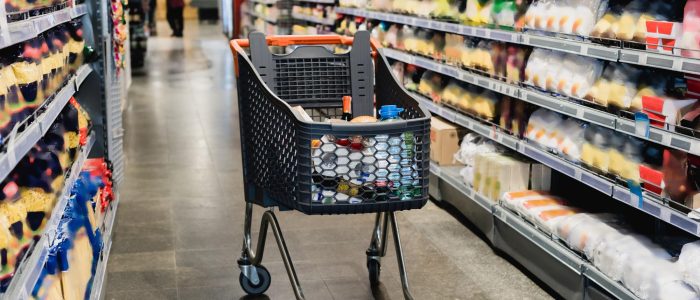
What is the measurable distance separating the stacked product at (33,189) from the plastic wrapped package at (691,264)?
7.02ft

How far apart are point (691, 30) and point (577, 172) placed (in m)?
0.90

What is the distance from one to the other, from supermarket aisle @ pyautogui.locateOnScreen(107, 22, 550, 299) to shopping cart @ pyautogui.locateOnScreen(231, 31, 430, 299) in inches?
10.3

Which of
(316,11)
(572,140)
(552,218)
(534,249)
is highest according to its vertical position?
(316,11)

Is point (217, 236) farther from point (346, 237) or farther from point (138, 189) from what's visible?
point (138, 189)

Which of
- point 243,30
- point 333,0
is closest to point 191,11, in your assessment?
point 243,30

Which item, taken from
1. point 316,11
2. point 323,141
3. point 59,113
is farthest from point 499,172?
point 316,11

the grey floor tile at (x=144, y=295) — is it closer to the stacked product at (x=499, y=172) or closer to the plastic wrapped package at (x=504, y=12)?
the stacked product at (x=499, y=172)

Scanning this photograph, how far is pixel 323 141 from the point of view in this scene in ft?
9.25

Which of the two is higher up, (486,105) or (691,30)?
(691,30)

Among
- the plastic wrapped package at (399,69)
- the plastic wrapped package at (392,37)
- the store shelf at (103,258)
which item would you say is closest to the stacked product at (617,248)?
the store shelf at (103,258)

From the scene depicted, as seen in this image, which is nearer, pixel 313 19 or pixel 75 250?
pixel 75 250

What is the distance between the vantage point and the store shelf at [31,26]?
81.1 inches

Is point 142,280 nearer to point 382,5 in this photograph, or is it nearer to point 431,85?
point 431,85

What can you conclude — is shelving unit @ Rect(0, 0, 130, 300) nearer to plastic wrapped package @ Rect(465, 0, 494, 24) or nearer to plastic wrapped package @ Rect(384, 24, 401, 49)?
plastic wrapped package @ Rect(465, 0, 494, 24)
